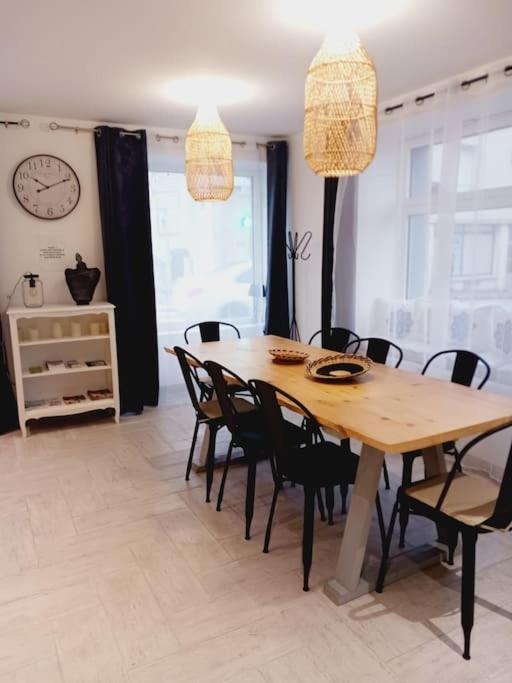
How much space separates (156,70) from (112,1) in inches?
34.2

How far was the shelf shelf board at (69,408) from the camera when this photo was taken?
4.07 metres

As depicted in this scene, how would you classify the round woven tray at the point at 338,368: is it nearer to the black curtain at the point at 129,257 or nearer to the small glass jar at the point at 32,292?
the black curtain at the point at 129,257

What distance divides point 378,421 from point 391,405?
24 centimetres

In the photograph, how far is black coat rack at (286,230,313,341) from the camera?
502 centimetres

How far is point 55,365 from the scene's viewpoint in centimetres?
428

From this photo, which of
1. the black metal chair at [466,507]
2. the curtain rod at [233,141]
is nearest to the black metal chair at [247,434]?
the black metal chair at [466,507]

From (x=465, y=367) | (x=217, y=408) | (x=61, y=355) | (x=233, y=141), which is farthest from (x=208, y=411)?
(x=233, y=141)

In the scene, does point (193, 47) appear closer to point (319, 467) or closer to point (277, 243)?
point (319, 467)

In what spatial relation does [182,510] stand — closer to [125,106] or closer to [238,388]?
[238,388]

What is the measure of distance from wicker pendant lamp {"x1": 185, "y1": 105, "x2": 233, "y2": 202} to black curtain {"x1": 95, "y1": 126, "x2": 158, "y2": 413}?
4.47 ft

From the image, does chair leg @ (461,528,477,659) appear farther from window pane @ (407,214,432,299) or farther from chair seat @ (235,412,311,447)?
window pane @ (407,214,432,299)

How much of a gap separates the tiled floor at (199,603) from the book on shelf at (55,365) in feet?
4.14

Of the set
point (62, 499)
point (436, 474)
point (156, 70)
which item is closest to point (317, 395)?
point (436, 474)

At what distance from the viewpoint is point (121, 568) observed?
2.32 meters
